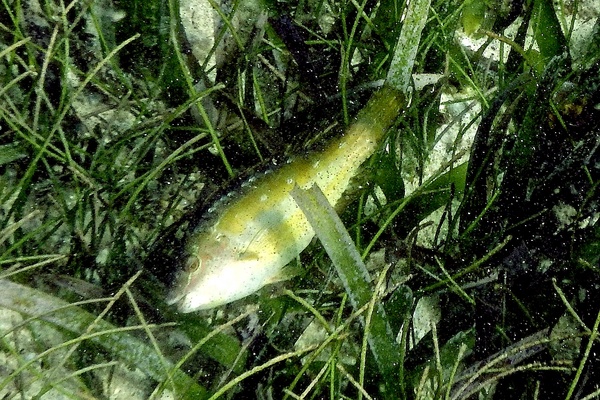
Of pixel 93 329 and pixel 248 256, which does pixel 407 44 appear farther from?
pixel 93 329

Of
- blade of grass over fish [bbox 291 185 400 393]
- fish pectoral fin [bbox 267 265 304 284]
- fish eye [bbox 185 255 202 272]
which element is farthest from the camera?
fish pectoral fin [bbox 267 265 304 284]

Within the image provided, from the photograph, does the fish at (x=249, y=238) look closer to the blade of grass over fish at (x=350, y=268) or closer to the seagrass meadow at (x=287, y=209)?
the seagrass meadow at (x=287, y=209)

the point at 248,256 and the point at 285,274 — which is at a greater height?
the point at 248,256

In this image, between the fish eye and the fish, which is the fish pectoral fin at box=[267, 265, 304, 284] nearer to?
the fish


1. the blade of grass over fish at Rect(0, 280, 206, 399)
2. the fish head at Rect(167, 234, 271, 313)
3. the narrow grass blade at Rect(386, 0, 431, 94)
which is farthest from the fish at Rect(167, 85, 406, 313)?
the narrow grass blade at Rect(386, 0, 431, 94)

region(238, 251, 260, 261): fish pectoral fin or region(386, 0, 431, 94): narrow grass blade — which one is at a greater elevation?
region(386, 0, 431, 94): narrow grass blade

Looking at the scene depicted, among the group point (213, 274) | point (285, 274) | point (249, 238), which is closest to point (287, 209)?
point (249, 238)

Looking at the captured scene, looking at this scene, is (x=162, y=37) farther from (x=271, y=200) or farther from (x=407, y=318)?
(x=407, y=318)

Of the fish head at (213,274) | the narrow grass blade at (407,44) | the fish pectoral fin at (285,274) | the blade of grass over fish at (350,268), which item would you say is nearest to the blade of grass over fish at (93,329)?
the fish head at (213,274)
